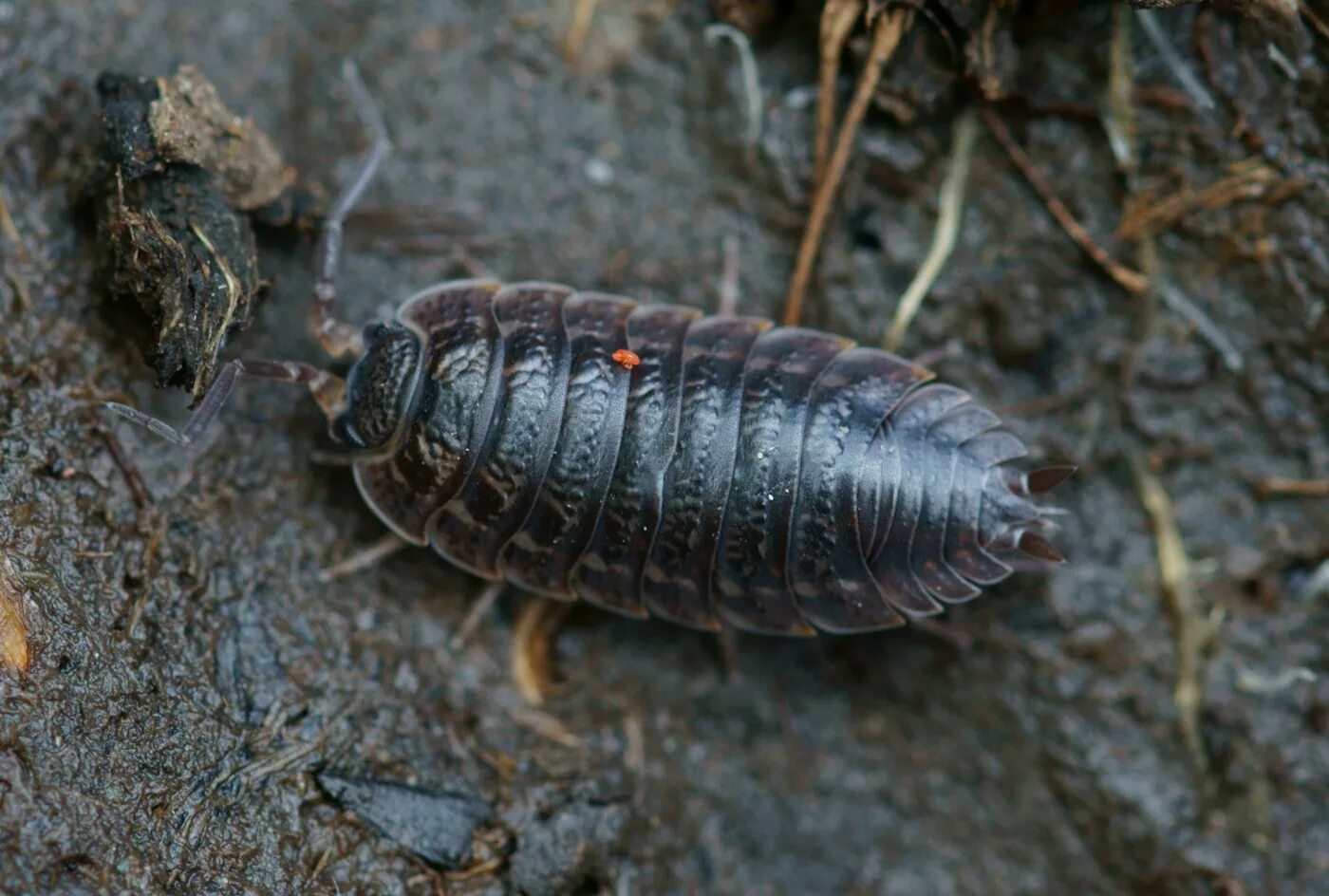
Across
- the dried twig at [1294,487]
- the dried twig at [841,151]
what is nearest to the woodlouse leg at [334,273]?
the dried twig at [841,151]

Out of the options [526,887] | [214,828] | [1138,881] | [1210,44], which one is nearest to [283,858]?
[214,828]

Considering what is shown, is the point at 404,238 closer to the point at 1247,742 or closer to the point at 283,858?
the point at 283,858

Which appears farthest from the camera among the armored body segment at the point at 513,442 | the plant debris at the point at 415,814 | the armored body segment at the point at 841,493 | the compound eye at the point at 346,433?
the compound eye at the point at 346,433

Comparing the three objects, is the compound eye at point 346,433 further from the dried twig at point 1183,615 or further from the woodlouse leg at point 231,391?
the dried twig at point 1183,615

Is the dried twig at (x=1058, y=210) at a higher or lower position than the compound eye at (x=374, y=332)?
higher

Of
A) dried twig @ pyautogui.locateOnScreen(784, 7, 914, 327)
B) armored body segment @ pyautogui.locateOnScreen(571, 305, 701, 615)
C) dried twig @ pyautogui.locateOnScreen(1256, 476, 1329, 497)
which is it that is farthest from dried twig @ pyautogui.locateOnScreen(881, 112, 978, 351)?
dried twig @ pyautogui.locateOnScreen(1256, 476, 1329, 497)

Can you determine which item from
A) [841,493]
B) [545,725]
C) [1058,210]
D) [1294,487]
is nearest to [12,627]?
[545,725]

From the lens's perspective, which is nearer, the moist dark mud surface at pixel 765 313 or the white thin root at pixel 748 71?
the moist dark mud surface at pixel 765 313
